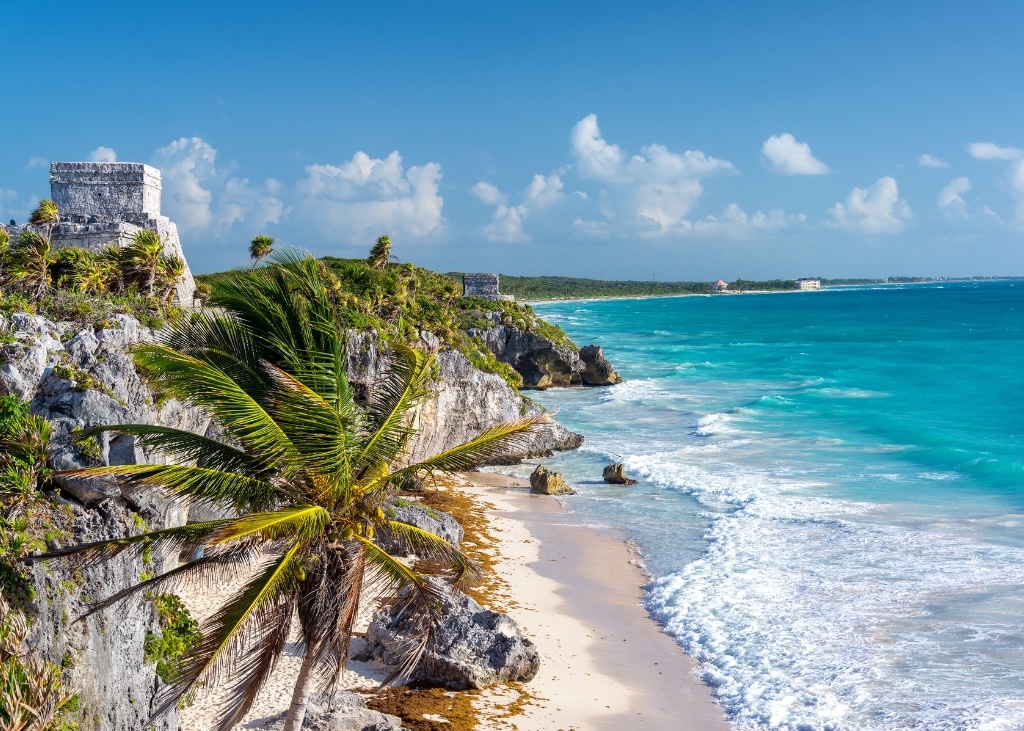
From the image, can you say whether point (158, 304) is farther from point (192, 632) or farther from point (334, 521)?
point (334, 521)

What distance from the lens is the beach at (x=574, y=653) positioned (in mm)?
11430

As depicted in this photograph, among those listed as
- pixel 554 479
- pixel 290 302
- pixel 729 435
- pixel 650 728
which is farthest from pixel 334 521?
pixel 729 435

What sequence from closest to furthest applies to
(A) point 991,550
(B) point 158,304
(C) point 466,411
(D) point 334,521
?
(D) point 334,521, (B) point 158,304, (A) point 991,550, (C) point 466,411

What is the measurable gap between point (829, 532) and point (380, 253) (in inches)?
1114

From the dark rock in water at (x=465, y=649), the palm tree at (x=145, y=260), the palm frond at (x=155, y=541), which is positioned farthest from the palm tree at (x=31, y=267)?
the palm frond at (x=155, y=541)

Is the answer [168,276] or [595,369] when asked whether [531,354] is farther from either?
[168,276]

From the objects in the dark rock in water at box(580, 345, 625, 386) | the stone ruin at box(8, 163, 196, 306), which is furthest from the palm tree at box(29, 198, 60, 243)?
the dark rock in water at box(580, 345, 625, 386)

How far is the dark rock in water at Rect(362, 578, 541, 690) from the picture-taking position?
469 inches

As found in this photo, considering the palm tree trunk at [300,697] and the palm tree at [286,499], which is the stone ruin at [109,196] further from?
the palm tree trunk at [300,697]

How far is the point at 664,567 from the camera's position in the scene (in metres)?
Answer: 18.2

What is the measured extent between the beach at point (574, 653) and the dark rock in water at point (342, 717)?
0.61 metres

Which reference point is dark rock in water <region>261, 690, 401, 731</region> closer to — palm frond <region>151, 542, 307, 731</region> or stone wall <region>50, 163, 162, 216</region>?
palm frond <region>151, 542, 307, 731</region>

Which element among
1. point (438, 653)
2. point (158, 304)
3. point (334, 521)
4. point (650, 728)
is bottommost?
point (650, 728)

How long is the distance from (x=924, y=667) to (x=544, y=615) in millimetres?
6218
